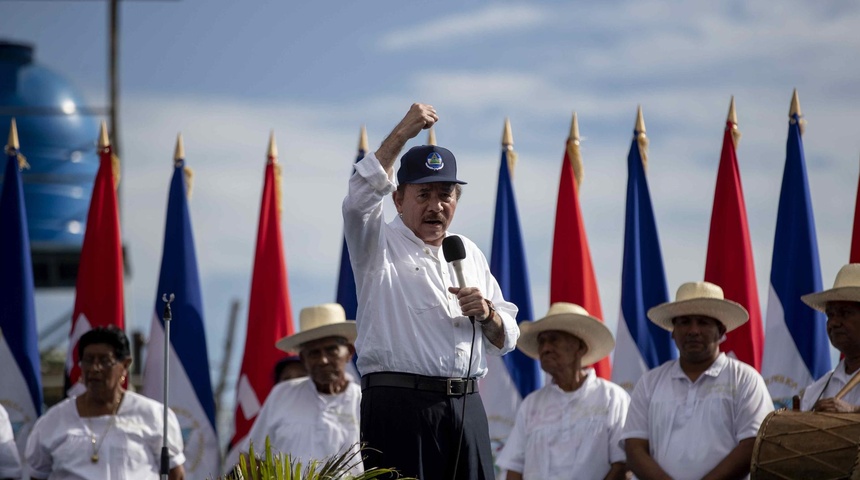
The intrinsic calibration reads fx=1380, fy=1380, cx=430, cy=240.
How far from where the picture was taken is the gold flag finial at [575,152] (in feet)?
36.2

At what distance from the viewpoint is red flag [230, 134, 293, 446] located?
36.1 ft

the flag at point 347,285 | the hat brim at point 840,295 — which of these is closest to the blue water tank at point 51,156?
the flag at point 347,285

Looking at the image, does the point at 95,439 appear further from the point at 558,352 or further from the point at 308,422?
the point at 558,352

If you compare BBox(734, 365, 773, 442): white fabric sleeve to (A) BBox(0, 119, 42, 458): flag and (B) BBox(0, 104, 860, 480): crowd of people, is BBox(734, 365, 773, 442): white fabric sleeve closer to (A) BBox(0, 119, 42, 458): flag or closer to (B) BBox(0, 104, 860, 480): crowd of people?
(B) BBox(0, 104, 860, 480): crowd of people

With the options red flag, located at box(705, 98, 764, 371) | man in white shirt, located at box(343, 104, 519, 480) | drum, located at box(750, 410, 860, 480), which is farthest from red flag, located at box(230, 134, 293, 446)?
man in white shirt, located at box(343, 104, 519, 480)

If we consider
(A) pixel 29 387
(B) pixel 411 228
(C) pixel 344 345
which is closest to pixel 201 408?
(A) pixel 29 387

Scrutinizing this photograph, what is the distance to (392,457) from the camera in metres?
5.52

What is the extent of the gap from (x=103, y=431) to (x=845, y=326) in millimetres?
4417

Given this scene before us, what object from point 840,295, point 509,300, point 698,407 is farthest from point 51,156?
point 840,295

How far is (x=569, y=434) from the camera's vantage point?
27.8ft

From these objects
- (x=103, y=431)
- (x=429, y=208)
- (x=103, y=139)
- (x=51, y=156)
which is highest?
(x=51, y=156)

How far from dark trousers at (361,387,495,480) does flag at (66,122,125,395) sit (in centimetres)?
580

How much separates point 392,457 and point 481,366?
537 mm

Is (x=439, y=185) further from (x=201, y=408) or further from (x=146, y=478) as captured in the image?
(x=201, y=408)
